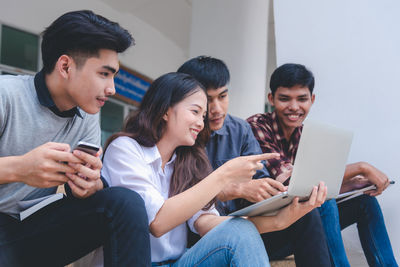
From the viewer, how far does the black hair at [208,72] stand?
1.82 meters

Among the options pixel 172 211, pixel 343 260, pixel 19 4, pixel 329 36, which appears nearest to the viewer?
pixel 172 211

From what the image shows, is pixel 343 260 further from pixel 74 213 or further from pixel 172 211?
pixel 74 213

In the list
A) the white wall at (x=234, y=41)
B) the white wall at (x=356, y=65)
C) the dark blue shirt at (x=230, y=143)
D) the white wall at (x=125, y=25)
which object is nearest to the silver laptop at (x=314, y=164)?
the dark blue shirt at (x=230, y=143)

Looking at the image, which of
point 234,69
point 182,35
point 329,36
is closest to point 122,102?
point 182,35

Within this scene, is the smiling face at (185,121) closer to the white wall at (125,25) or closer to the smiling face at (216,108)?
the smiling face at (216,108)

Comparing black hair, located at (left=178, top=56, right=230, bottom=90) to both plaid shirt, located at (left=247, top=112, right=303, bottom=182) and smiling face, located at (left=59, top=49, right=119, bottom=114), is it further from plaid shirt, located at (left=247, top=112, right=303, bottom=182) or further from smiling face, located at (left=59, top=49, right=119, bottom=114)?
smiling face, located at (left=59, top=49, right=119, bottom=114)

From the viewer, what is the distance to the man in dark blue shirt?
1400mm

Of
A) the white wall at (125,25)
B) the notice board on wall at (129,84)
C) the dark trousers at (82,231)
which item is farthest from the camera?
the notice board on wall at (129,84)

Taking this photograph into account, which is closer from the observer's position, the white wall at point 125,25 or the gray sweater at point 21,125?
the gray sweater at point 21,125

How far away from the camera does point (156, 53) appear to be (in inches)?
296

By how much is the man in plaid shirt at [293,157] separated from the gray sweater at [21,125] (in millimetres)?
983

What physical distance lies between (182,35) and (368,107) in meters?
5.69

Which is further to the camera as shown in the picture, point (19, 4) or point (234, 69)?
point (19, 4)

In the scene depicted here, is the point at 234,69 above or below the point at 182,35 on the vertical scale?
below
